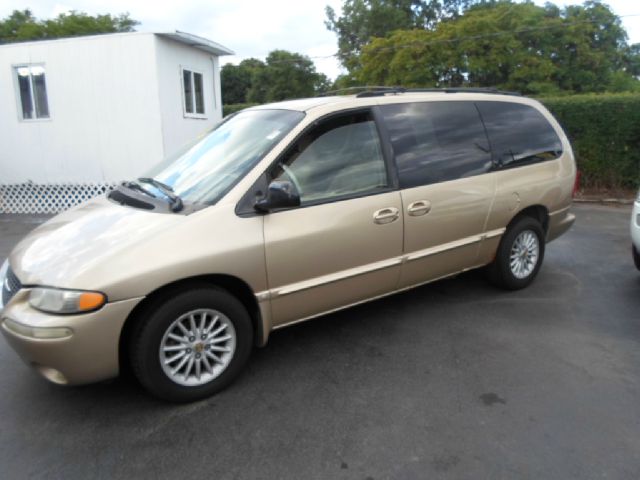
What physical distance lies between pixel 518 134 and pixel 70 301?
4.04 meters

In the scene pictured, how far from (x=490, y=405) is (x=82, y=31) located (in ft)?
137

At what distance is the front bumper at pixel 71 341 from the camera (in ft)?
8.57

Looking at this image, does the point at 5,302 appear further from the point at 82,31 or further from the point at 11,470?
the point at 82,31

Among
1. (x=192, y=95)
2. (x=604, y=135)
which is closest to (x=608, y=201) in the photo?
(x=604, y=135)

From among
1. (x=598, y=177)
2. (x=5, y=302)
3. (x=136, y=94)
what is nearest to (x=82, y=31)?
(x=136, y=94)

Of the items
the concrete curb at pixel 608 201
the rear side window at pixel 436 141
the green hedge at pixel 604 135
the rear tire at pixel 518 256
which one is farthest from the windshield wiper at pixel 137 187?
the green hedge at pixel 604 135

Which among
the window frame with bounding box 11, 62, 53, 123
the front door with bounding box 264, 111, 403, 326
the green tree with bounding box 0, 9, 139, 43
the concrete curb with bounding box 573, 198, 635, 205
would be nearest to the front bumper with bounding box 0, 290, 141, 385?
the front door with bounding box 264, 111, 403, 326

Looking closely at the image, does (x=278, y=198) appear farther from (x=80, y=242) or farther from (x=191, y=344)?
(x=80, y=242)

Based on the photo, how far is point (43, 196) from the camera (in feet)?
36.6

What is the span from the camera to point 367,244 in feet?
11.7

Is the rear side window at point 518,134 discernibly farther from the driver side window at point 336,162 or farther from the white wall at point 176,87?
the white wall at point 176,87

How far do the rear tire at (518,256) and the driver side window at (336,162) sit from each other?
1.65 metres

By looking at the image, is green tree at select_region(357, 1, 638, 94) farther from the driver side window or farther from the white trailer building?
the driver side window

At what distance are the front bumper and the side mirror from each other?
37.1 inches
